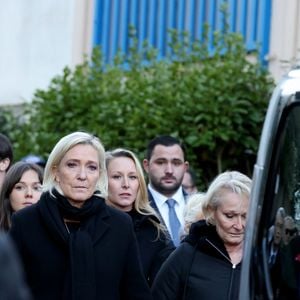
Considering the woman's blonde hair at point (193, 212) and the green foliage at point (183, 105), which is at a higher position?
the green foliage at point (183, 105)

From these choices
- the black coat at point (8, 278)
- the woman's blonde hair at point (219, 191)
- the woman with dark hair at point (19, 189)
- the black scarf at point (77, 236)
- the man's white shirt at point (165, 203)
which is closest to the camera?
the black coat at point (8, 278)

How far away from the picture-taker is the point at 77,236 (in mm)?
6898

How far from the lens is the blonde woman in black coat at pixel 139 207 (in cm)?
832

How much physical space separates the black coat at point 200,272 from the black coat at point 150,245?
0.84 meters

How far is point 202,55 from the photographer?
13.7 meters

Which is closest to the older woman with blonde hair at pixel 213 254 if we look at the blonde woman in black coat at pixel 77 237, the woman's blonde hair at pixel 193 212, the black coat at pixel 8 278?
the blonde woman in black coat at pixel 77 237

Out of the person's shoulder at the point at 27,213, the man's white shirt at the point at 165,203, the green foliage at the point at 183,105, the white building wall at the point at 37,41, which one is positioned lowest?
the man's white shirt at the point at 165,203

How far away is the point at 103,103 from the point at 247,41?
193 centimetres

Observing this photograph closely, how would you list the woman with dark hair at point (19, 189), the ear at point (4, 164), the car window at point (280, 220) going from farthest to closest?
1. the ear at point (4, 164)
2. the woman with dark hair at point (19, 189)
3. the car window at point (280, 220)

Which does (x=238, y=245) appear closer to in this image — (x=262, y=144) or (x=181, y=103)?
(x=262, y=144)

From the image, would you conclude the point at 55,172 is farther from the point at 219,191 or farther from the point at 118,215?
the point at 219,191

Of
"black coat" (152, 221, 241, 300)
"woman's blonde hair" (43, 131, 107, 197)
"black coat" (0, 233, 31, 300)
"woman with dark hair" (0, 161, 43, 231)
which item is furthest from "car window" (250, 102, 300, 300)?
"black coat" (0, 233, 31, 300)

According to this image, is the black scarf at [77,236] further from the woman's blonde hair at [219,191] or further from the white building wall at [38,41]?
the white building wall at [38,41]

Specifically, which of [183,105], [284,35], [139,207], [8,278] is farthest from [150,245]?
[284,35]
